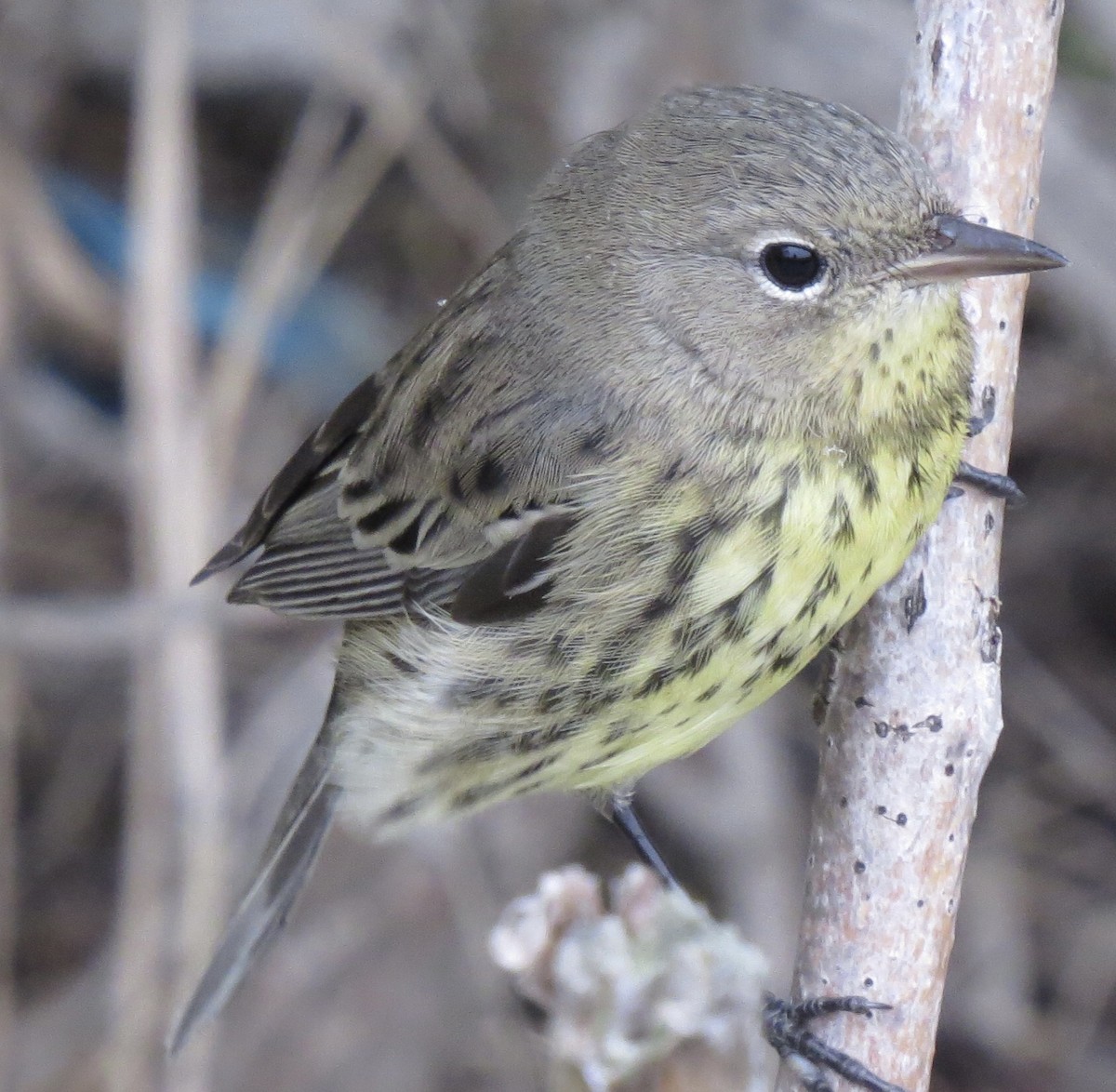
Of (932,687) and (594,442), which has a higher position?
(594,442)

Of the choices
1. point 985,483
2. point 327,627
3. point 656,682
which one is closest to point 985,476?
point 985,483

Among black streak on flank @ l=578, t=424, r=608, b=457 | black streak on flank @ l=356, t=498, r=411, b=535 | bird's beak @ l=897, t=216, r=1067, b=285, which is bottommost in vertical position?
black streak on flank @ l=356, t=498, r=411, b=535

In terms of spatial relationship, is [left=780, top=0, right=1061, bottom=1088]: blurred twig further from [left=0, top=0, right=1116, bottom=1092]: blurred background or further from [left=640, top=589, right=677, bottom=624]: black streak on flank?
[left=0, top=0, right=1116, bottom=1092]: blurred background

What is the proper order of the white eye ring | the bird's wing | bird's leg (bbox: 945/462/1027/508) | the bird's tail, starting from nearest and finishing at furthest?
the white eye ring
bird's leg (bbox: 945/462/1027/508)
the bird's wing
the bird's tail

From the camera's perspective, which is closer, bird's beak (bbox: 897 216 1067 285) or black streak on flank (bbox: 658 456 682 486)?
bird's beak (bbox: 897 216 1067 285)

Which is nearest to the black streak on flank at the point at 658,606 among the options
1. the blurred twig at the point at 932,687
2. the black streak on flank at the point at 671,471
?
the black streak on flank at the point at 671,471

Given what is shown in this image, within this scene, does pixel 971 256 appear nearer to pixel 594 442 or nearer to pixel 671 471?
pixel 671 471

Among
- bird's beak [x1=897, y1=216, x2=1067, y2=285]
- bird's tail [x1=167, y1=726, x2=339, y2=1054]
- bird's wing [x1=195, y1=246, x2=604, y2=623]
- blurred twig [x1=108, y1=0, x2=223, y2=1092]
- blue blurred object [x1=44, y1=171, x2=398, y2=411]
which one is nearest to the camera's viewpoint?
bird's beak [x1=897, y1=216, x2=1067, y2=285]

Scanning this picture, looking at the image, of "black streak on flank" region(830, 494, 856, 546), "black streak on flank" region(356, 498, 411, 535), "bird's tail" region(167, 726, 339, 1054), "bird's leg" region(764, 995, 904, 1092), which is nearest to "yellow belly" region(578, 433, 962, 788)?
"black streak on flank" region(830, 494, 856, 546)
